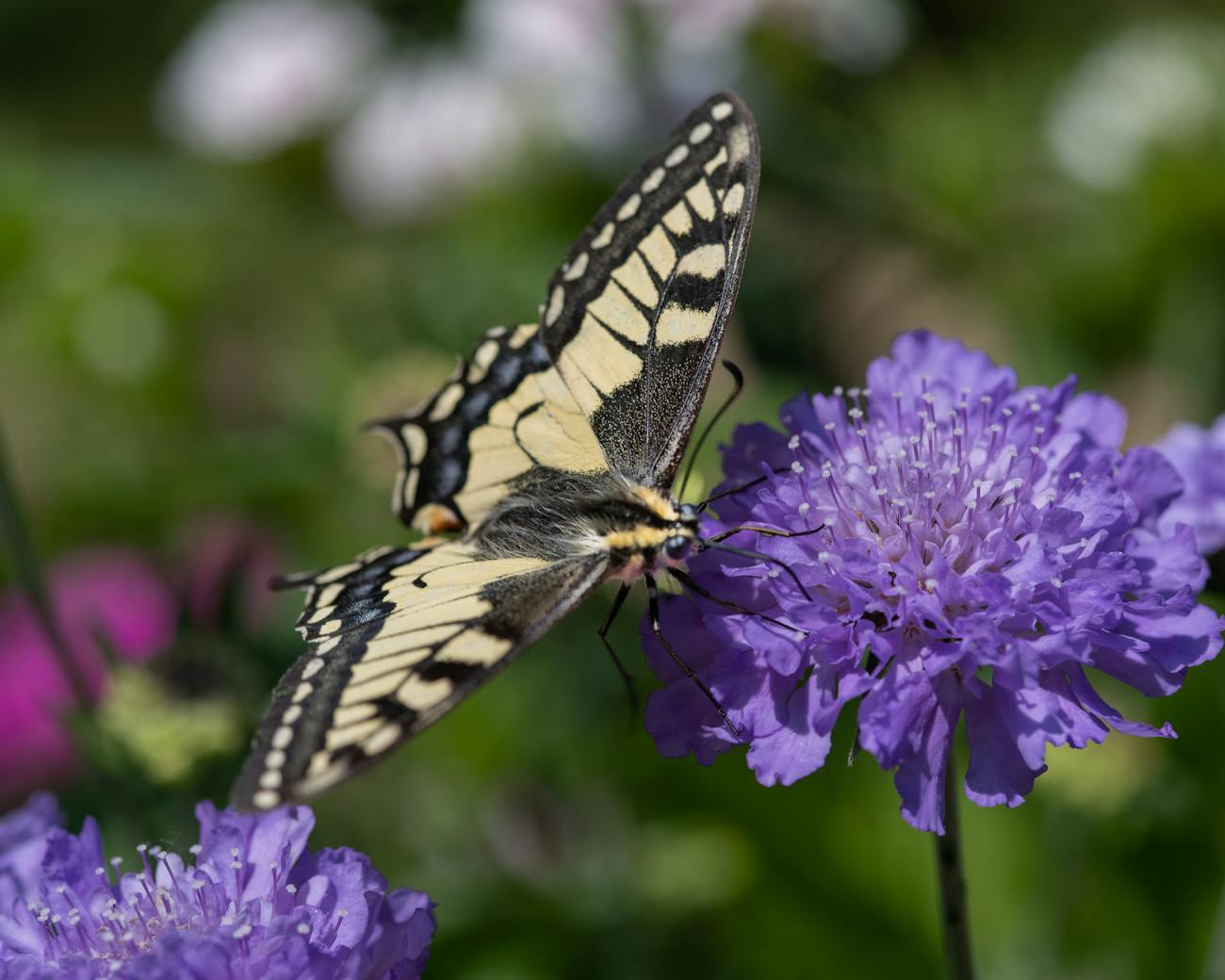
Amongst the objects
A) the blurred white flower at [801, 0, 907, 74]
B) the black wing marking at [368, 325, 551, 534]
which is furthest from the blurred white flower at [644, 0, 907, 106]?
the black wing marking at [368, 325, 551, 534]

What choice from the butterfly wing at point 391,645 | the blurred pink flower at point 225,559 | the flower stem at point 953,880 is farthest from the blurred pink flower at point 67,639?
the flower stem at point 953,880

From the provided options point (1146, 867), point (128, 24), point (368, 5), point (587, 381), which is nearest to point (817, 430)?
point (587, 381)

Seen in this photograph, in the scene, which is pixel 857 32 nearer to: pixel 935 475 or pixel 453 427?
pixel 453 427

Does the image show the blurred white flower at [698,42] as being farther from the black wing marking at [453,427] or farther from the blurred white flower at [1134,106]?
the black wing marking at [453,427]

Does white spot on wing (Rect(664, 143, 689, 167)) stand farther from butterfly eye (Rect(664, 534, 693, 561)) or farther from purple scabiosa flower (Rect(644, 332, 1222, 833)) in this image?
butterfly eye (Rect(664, 534, 693, 561))

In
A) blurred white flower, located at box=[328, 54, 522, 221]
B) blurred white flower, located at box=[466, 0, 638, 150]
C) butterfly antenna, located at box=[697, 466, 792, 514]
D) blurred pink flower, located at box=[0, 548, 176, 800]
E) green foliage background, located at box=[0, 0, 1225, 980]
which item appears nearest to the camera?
butterfly antenna, located at box=[697, 466, 792, 514]

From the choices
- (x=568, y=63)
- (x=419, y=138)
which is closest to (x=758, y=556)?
(x=568, y=63)

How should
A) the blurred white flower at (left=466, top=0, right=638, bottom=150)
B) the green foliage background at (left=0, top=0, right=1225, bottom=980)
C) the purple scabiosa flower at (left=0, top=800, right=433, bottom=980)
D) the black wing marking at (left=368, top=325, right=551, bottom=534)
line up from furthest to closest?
1. the blurred white flower at (left=466, top=0, right=638, bottom=150)
2. the green foliage background at (left=0, top=0, right=1225, bottom=980)
3. the black wing marking at (left=368, top=325, right=551, bottom=534)
4. the purple scabiosa flower at (left=0, top=800, right=433, bottom=980)
